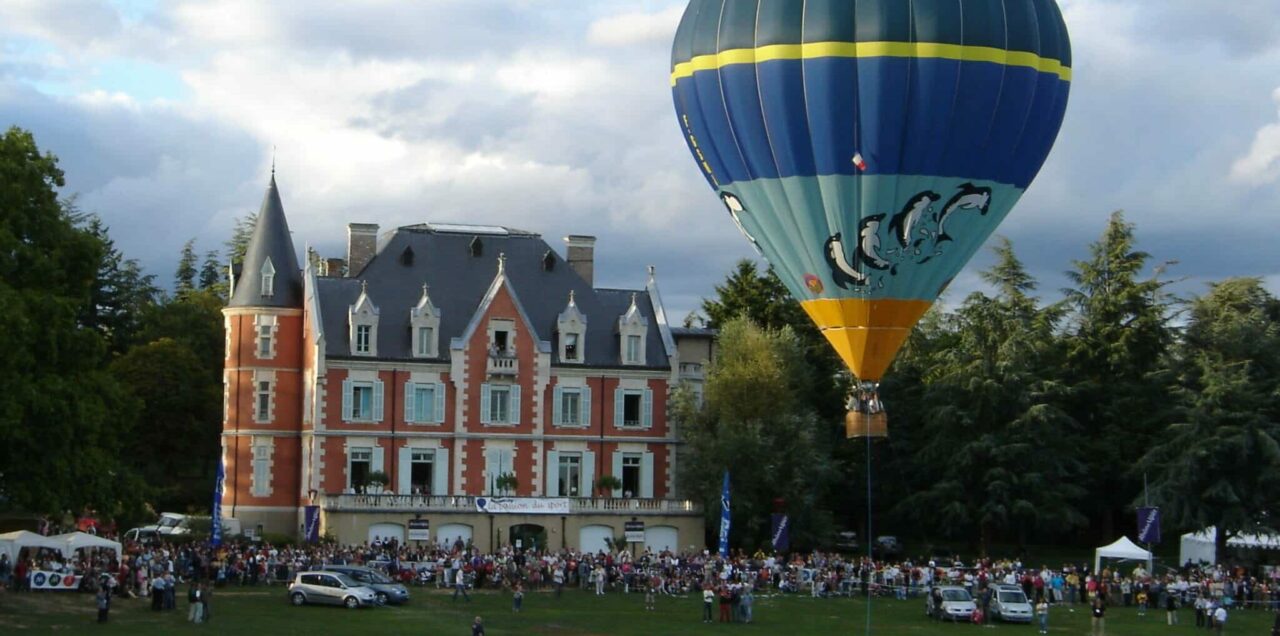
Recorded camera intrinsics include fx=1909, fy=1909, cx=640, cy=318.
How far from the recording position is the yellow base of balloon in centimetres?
3017

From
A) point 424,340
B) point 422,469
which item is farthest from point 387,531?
point 424,340

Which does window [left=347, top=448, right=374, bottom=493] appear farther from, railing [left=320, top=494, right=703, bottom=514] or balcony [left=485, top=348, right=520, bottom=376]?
balcony [left=485, top=348, right=520, bottom=376]

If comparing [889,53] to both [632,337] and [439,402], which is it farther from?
[439,402]

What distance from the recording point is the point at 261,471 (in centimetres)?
5928

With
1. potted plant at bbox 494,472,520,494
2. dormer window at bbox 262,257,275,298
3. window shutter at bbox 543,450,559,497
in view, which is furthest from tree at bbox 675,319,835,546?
dormer window at bbox 262,257,275,298

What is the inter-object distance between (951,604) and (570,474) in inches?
829

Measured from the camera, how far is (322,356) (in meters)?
57.9

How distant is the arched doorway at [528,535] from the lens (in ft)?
187

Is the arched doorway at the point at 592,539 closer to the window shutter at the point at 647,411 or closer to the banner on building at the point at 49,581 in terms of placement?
the window shutter at the point at 647,411

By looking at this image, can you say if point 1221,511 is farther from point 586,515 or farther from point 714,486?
point 586,515

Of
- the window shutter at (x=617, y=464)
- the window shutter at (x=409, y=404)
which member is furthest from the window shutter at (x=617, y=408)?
the window shutter at (x=409, y=404)

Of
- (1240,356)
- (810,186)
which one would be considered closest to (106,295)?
(1240,356)

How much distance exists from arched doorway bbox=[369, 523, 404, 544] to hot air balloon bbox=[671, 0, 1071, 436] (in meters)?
→ 25.1

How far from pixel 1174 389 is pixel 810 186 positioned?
91.5ft
